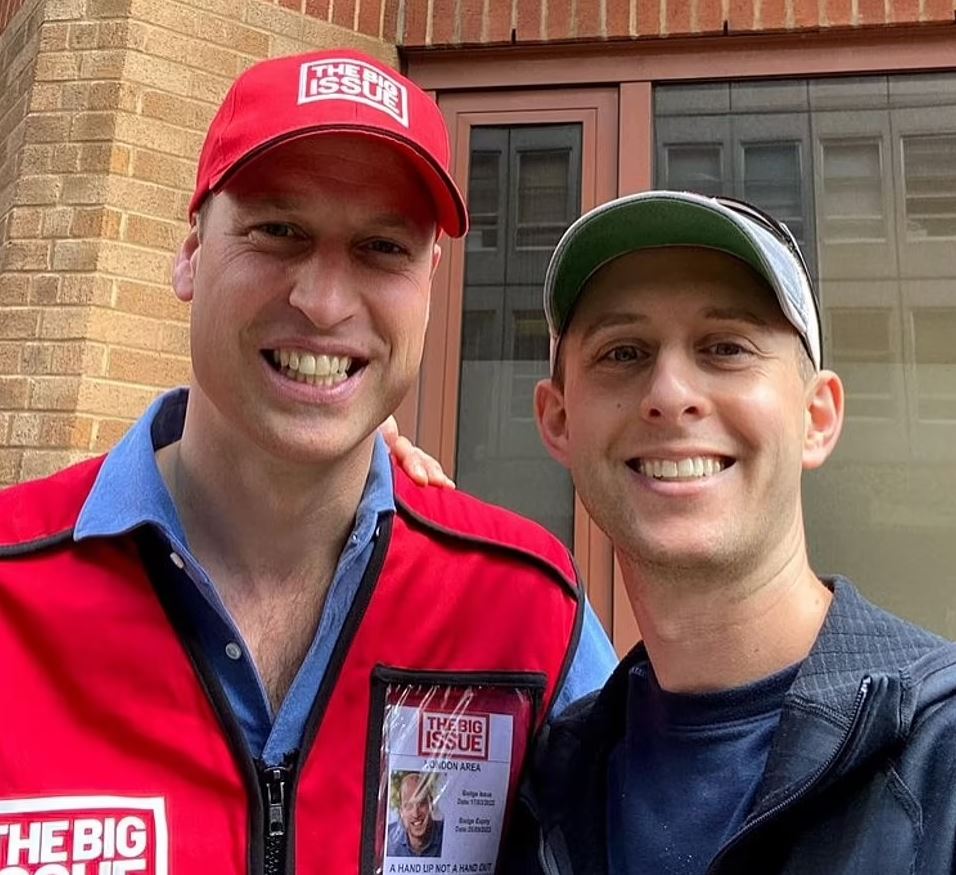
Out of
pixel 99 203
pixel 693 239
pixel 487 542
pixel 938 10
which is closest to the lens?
pixel 693 239

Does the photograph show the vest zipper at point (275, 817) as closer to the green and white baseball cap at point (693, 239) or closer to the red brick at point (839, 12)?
the green and white baseball cap at point (693, 239)

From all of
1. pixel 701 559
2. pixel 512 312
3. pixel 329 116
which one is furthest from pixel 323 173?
pixel 512 312

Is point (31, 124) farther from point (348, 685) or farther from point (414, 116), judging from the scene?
point (348, 685)

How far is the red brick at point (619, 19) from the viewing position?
3.60 meters

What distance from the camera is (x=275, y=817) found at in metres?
1.46

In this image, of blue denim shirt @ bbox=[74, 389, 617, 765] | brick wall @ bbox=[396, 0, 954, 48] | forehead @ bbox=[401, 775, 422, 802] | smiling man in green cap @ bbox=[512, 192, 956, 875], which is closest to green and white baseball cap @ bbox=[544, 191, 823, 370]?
smiling man in green cap @ bbox=[512, 192, 956, 875]

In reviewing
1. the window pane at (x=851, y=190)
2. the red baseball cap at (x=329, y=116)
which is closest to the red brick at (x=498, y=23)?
the window pane at (x=851, y=190)

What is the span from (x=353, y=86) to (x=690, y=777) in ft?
3.93

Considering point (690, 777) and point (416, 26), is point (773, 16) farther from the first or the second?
point (690, 777)

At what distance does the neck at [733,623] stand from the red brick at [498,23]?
2808 millimetres

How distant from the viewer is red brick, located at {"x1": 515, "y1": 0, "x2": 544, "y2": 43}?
3645 millimetres

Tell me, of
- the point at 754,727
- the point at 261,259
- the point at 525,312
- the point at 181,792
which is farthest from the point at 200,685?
the point at 525,312

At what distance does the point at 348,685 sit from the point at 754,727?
63cm

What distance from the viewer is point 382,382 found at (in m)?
1.68
